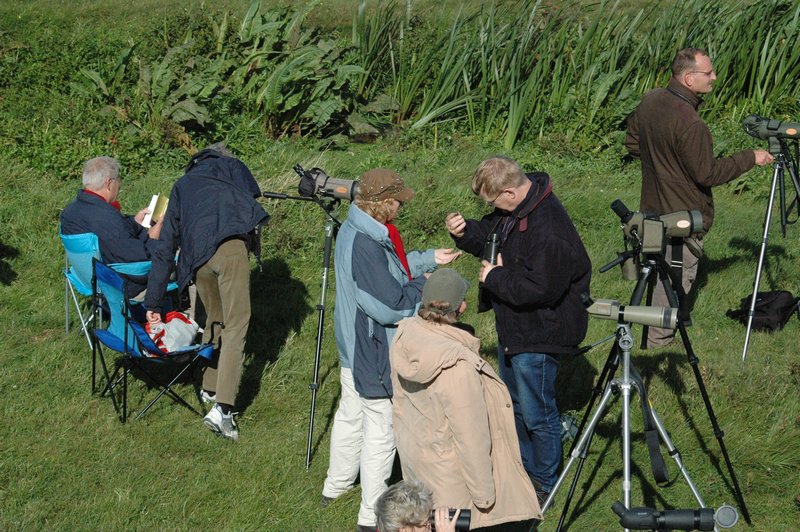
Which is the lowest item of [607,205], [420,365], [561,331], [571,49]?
[607,205]

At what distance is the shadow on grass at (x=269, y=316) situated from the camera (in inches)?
271

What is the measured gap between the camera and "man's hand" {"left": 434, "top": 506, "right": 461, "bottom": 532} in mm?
3832

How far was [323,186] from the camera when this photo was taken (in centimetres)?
592

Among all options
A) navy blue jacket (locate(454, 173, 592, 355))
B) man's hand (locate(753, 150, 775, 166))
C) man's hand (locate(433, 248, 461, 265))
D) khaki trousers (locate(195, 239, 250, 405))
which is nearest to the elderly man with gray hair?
khaki trousers (locate(195, 239, 250, 405))

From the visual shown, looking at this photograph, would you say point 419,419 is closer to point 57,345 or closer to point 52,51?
point 57,345

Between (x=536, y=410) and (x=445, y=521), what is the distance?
5.11 ft

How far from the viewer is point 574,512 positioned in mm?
5504

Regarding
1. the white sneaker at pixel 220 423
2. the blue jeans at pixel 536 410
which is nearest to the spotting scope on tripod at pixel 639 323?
the blue jeans at pixel 536 410

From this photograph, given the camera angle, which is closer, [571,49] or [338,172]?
[338,172]

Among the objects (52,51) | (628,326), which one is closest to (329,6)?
(52,51)

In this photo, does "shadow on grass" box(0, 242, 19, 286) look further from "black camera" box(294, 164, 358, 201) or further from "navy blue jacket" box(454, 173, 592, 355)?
"navy blue jacket" box(454, 173, 592, 355)

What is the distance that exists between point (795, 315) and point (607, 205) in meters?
2.27

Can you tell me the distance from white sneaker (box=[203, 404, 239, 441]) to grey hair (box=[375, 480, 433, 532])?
247cm

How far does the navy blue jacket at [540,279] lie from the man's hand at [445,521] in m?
1.45
